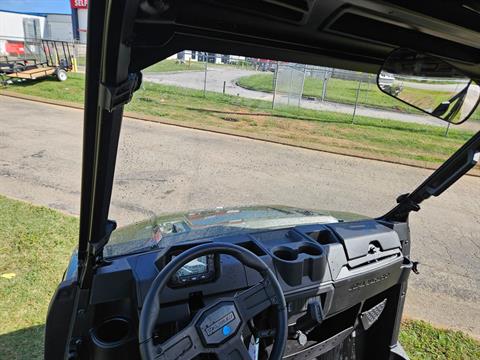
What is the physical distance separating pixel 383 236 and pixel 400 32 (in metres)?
1.21

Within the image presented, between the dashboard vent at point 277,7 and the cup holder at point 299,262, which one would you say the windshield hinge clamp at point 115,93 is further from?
the cup holder at point 299,262

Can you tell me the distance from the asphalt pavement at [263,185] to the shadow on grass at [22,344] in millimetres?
1036

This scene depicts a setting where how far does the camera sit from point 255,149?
27.1ft

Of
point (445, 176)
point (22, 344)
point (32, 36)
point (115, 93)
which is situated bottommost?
point (22, 344)

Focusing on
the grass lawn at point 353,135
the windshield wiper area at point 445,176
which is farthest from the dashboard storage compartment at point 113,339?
the grass lawn at point 353,135

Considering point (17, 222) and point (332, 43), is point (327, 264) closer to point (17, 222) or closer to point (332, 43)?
point (332, 43)

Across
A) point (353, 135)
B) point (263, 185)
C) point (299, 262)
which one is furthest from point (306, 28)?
point (353, 135)

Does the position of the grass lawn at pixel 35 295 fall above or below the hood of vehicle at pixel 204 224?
below

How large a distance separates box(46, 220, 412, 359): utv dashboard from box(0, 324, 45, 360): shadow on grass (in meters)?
1.32

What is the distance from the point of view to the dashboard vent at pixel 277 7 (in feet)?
3.70

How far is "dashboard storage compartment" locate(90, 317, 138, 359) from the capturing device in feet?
4.72

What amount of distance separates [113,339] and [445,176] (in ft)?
6.40

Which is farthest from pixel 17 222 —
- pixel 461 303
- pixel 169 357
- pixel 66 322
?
pixel 461 303

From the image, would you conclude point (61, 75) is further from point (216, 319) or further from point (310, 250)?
point (216, 319)
